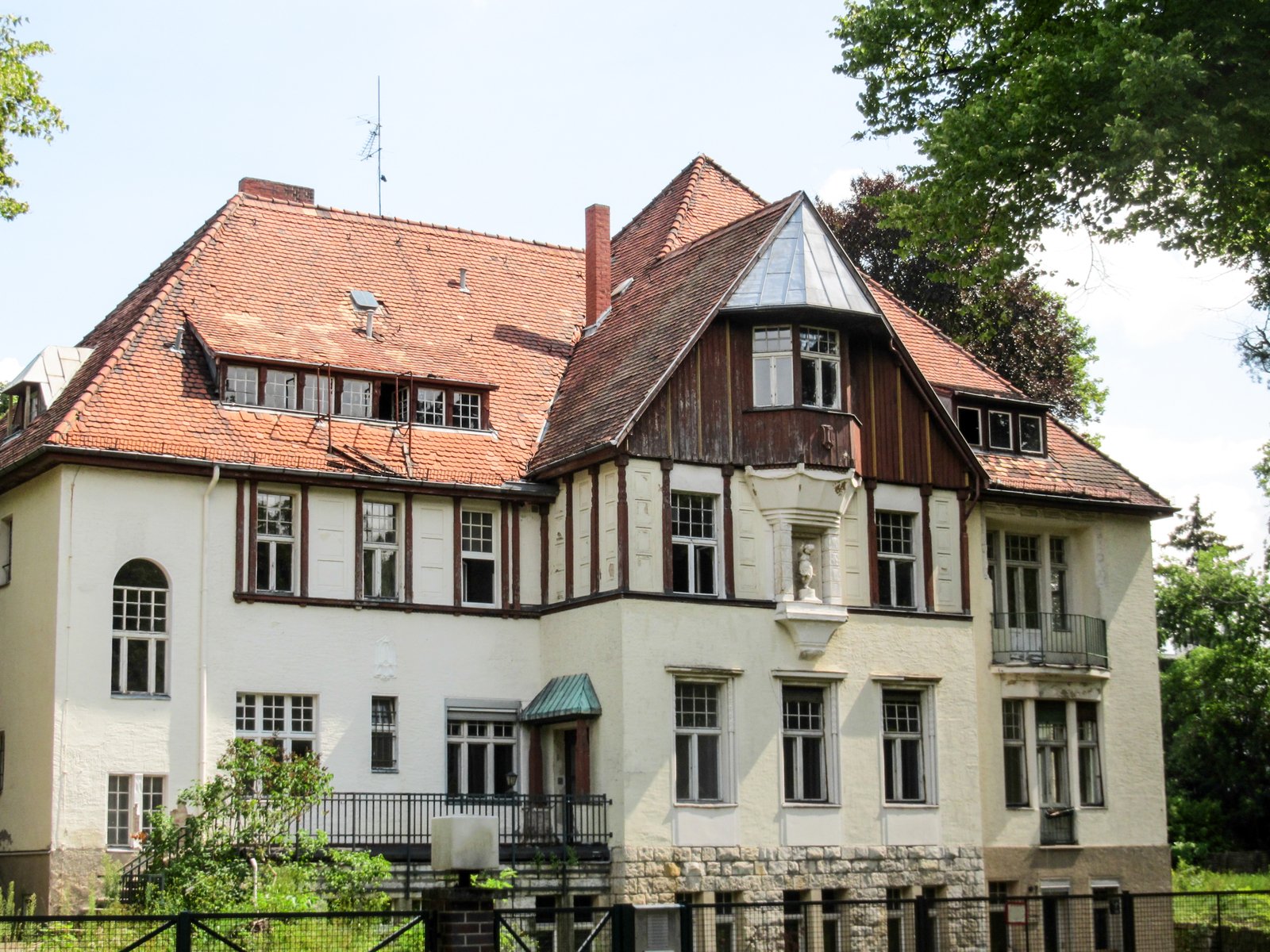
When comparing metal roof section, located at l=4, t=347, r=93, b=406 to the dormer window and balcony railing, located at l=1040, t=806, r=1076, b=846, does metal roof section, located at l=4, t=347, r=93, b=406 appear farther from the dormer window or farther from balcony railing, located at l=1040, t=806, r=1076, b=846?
balcony railing, located at l=1040, t=806, r=1076, b=846

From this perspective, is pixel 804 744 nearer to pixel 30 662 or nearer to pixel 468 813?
pixel 468 813

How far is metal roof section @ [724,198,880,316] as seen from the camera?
32.0 m

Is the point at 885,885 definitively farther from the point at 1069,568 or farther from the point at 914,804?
the point at 1069,568

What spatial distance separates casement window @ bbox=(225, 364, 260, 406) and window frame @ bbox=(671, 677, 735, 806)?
27.5 ft

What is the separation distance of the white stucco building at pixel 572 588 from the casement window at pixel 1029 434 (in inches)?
20.5

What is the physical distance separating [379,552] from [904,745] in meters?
9.74

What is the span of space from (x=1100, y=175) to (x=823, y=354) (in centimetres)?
804

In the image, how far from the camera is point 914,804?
107ft

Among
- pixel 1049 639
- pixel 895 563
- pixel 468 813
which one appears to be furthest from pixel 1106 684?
pixel 468 813

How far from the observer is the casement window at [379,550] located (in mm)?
31266

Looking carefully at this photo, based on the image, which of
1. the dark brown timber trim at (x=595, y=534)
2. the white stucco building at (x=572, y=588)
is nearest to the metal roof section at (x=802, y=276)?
the white stucco building at (x=572, y=588)

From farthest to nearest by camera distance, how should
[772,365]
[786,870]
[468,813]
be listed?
[772,365] → [786,870] → [468,813]

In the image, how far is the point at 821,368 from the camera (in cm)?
3247

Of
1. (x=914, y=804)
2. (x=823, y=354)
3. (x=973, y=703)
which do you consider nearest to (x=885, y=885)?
(x=914, y=804)
